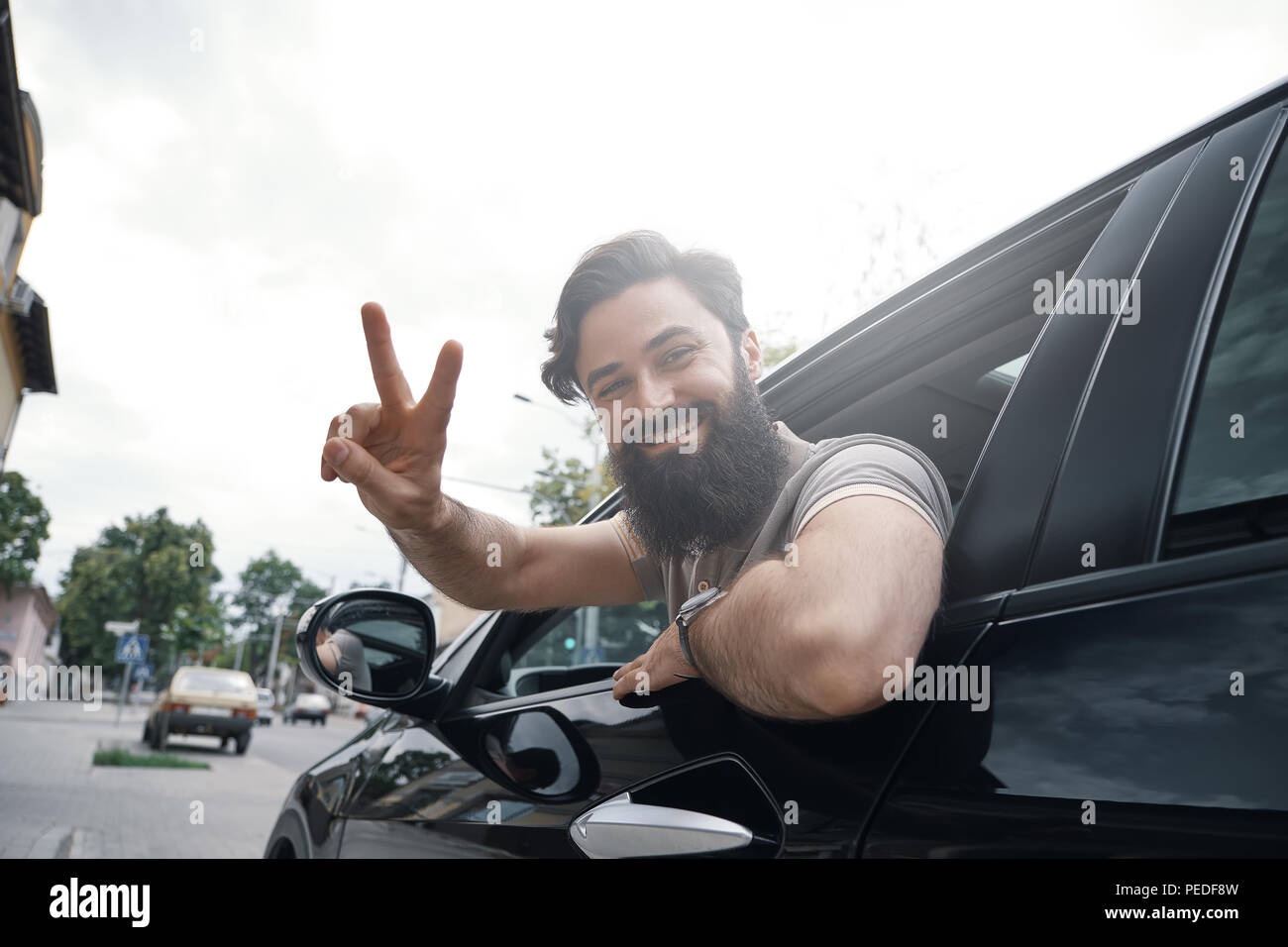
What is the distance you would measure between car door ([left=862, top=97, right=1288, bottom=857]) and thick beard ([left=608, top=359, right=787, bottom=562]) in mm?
658

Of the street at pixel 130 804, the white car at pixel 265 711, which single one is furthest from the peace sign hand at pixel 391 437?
the white car at pixel 265 711

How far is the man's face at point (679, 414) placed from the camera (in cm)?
164

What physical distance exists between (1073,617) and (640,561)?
49.5 inches

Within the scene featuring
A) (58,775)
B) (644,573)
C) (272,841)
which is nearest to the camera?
(644,573)

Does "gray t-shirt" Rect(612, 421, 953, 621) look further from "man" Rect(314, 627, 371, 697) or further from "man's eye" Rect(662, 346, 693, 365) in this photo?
"man" Rect(314, 627, 371, 697)

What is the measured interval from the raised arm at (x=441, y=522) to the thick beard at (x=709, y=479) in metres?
0.30

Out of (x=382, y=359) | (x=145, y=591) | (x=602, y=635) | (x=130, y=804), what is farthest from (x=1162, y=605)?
(x=145, y=591)

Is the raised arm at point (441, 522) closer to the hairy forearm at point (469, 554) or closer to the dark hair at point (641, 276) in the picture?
the hairy forearm at point (469, 554)

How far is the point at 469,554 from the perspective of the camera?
6.43 ft
